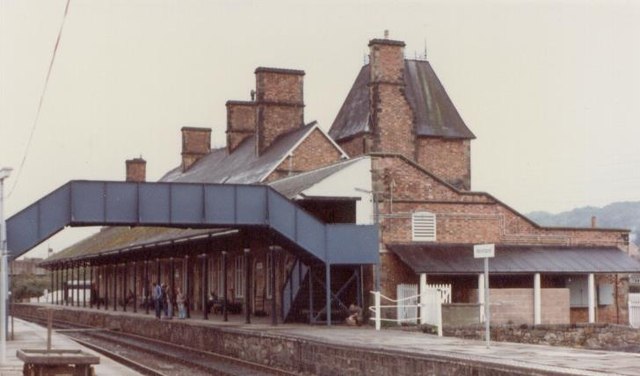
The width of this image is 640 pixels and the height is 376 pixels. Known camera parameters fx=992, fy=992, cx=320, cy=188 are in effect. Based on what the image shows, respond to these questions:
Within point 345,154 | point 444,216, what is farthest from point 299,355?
point 345,154

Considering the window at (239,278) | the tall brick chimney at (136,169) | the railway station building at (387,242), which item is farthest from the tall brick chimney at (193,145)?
the window at (239,278)

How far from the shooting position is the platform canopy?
81.7 ft

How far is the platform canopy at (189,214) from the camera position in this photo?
24.9 metres

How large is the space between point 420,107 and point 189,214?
20.9 m

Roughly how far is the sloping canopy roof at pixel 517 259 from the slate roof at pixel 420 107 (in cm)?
1305

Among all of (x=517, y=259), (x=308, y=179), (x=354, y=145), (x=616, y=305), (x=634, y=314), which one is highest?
(x=354, y=145)

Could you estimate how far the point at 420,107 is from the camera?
44.7 metres

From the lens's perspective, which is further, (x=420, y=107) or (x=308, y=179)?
(x=420, y=107)

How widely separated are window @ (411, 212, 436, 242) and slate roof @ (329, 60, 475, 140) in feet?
42.1

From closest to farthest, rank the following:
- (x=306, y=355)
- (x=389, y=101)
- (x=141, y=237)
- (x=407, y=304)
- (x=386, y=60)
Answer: (x=306, y=355), (x=407, y=304), (x=386, y=60), (x=389, y=101), (x=141, y=237)

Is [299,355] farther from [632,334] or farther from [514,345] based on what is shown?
[632,334]

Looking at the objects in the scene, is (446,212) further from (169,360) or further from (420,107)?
(420,107)

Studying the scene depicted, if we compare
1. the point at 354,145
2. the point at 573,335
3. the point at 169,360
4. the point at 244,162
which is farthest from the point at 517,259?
the point at 244,162

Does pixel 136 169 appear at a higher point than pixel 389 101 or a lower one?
higher
